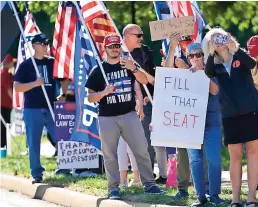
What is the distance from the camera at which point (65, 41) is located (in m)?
12.9

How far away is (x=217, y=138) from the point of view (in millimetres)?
9406

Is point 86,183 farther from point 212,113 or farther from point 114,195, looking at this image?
point 212,113

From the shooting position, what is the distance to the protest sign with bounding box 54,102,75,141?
41.7ft

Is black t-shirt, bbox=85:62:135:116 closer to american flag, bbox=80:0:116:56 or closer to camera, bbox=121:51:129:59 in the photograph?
camera, bbox=121:51:129:59

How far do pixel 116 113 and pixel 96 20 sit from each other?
5.75 feet

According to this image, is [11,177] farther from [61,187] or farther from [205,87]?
[205,87]

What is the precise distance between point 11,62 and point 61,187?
269 inches

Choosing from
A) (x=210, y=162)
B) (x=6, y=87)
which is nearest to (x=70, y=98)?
(x=6, y=87)

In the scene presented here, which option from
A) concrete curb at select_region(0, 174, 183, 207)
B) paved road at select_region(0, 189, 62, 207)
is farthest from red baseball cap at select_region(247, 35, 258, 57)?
paved road at select_region(0, 189, 62, 207)

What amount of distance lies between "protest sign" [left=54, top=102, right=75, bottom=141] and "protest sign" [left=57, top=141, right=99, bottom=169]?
12 centimetres

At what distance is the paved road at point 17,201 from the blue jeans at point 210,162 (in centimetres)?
252

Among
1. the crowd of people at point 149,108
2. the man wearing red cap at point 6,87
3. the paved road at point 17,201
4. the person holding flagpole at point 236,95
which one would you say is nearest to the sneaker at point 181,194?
the crowd of people at point 149,108

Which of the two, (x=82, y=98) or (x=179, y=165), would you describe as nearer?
(x=179, y=165)

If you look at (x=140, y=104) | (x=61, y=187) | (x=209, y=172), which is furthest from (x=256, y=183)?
(x=61, y=187)
